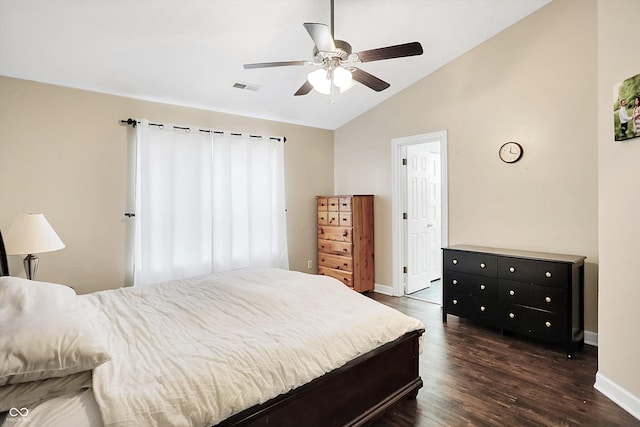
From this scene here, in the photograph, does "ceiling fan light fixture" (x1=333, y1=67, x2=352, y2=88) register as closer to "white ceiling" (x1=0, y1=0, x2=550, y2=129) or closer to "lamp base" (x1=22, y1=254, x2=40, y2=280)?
"white ceiling" (x1=0, y1=0, x2=550, y2=129)

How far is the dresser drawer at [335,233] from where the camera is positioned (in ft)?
14.5

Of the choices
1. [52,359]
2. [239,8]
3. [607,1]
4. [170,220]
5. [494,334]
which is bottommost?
[494,334]

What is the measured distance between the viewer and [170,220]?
3568 mm

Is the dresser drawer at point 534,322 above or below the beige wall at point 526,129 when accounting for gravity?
below

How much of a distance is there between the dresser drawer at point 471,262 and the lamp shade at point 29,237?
369cm

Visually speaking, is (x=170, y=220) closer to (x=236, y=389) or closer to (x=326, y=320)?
(x=326, y=320)

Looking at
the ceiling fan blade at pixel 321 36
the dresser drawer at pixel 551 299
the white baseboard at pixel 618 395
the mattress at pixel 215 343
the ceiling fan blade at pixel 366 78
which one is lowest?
the white baseboard at pixel 618 395

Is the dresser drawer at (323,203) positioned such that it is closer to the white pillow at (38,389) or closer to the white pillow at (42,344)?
the white pillow at (42,344)

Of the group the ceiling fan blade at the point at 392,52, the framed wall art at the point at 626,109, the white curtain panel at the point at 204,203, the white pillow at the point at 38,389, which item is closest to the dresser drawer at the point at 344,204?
the white curtain panel at the point at 204,203

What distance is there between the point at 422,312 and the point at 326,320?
237cm

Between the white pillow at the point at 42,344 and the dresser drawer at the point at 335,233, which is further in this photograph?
the dresser drawer at the point at 335,233

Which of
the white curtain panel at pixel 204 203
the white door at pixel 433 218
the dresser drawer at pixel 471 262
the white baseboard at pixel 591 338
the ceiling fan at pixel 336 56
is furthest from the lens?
the white door at pixel 433 218

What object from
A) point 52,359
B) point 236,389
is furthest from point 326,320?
point 52,359

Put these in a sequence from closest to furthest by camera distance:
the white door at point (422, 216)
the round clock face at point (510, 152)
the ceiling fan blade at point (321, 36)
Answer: the ceiling fan blade at point (321, 36)
the round clock face at point (510, 152)
the white door at point (422, 216)
